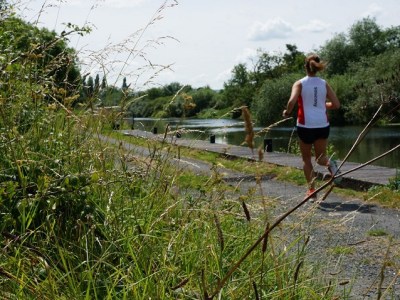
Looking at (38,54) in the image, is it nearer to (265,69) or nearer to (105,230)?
(105,230)

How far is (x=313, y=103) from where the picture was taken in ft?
27.1

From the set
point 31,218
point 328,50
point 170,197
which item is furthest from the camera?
point 328,50

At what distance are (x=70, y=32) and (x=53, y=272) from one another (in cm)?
258

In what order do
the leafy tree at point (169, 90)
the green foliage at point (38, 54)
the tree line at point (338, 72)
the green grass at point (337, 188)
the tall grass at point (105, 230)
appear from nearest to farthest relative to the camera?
the tall grass at point (105, 230), the green foliage at point (38, 54), the leafy tree at point (169, 90), the green grass at point (337, 188), the tree line at point (338, 72)

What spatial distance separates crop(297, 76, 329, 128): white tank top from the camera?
8227 millimetres

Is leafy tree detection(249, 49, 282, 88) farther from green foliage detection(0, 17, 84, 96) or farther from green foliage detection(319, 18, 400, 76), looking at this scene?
green foliage detection(0, 17, 84, 96)

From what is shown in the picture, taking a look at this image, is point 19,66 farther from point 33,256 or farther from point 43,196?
point 33,256

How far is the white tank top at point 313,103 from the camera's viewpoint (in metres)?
8.23

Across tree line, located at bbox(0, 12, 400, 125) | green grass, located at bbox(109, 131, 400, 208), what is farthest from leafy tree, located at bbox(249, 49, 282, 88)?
green grass, located at bbox(109, 131, 400, 208)

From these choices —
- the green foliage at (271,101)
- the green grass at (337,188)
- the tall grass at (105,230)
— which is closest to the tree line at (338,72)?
the green foliage at (271,101)

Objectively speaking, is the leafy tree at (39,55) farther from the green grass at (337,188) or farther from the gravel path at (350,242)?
the gravel path at (350,242)

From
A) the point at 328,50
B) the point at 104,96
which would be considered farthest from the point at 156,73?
the point at 328,50

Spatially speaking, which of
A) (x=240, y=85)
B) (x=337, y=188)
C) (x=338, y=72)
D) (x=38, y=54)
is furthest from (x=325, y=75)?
(x=38, y=54)

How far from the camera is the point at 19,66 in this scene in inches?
165
